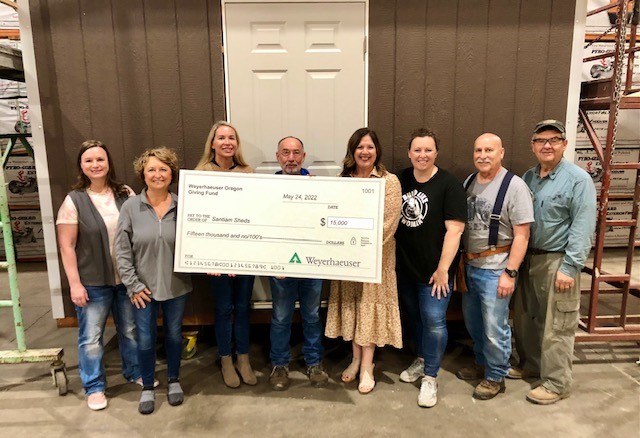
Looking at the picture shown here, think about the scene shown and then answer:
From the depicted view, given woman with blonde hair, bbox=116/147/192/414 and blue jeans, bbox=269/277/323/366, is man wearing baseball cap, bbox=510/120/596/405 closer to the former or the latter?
blue jeans, bbox=269/277/323/366

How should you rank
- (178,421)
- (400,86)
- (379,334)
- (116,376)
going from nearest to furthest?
(178,421) < (379,334) < (116,376) < (400,86)

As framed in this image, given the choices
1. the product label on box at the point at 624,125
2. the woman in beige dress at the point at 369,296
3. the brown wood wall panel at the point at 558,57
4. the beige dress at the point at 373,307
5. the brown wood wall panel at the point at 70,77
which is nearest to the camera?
the woman in beige dress at the point at 369,296

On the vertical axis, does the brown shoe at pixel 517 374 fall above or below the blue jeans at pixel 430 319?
below

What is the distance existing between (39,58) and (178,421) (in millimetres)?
2420

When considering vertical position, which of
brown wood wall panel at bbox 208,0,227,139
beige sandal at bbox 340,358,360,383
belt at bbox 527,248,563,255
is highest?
brown wood wall panel at bbox 208,0,227,139

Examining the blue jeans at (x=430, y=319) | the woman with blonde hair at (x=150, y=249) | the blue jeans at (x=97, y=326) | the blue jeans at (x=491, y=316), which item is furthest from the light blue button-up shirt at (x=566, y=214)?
the blue jeans at (x=97, y=326)

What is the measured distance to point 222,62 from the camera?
9.62 ft

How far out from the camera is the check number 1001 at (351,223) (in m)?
2.30

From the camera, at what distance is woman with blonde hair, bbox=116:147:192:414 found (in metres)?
2.27

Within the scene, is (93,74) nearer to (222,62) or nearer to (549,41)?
(222,62)

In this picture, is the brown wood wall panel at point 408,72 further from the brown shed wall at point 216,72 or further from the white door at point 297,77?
the white door at point 297,77

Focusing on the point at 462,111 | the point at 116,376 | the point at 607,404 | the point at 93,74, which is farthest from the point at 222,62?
the point at 607,404

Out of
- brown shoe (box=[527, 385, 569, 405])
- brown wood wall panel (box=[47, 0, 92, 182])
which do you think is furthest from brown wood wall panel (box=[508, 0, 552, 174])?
brown wood wall panel (box=[47, 0, 92, 182])

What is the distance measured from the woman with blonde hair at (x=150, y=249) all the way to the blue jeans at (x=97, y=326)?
17 cm
